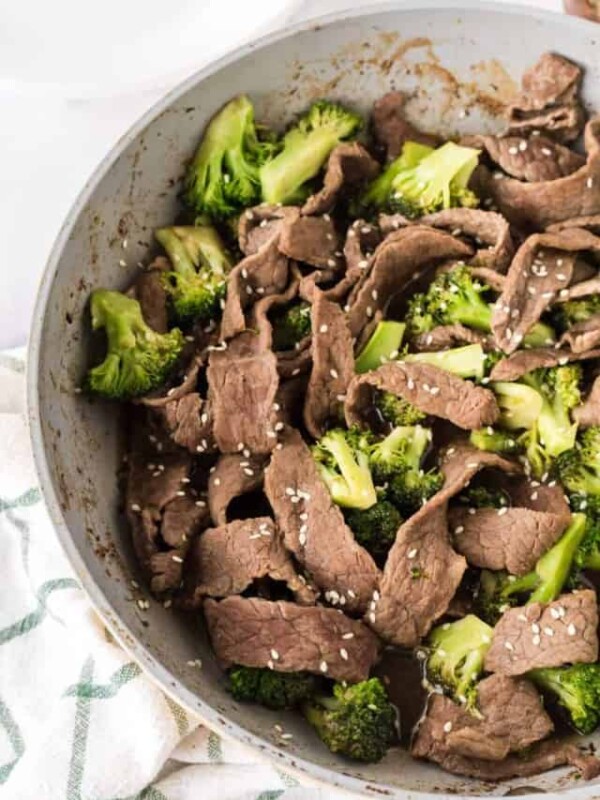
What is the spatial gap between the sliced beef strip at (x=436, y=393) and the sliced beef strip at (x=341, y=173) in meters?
0.54

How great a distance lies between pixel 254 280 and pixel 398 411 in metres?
0.52

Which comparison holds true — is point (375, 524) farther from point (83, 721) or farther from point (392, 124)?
point (392, 124)

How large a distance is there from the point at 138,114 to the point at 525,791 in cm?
237

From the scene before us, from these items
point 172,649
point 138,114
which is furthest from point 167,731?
point 138,114

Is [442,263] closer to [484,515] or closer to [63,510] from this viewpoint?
[484,515]

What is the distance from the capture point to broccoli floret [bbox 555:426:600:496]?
3.17 m

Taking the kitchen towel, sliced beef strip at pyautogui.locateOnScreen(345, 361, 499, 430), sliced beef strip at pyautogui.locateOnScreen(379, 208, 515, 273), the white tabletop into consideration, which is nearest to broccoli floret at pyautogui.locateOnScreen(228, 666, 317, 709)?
the kitchen towel

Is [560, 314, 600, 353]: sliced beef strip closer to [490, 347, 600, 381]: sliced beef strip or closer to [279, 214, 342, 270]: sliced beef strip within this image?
[490, 347, 600, 381]: sliced beef strip

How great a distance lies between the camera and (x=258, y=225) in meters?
3.42

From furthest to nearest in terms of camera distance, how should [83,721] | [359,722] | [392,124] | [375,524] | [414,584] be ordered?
[392,124] < [83,721] < [375,524] < [414,584] < [359,722]

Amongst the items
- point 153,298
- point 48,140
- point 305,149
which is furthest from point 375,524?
point 48,140

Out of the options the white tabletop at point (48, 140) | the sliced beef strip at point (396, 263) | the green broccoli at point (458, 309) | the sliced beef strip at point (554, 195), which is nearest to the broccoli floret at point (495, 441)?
the green broccoli at point (458, 309)

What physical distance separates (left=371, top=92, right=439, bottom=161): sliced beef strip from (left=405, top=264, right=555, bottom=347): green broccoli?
1.48 feet

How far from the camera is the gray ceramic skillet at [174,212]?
112 inches
